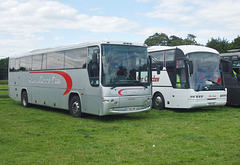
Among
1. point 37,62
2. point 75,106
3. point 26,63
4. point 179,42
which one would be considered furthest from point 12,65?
point 179,42

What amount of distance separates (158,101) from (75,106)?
4.98 meters

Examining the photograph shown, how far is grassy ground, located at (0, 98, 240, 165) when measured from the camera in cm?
743

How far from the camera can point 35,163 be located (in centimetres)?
707

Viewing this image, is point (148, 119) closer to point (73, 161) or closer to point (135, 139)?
point (135, 139)

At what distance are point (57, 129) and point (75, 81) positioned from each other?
12.1ft

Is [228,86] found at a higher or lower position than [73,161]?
higher

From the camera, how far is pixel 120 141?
9.42 meters

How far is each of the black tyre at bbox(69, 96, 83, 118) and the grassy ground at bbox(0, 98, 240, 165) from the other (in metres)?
1.10

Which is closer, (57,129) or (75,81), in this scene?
(57,129)

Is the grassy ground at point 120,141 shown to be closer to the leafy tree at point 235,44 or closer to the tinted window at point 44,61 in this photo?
the tinted window at point 44,61

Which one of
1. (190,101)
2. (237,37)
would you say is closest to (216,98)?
(190,101)

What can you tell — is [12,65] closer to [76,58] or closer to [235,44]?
[76,58]

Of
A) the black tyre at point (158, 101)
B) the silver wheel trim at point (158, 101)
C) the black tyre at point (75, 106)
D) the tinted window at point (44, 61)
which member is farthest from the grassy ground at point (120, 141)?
the tinted window at point (44, 61)

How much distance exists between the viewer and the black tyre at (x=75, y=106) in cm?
1471
